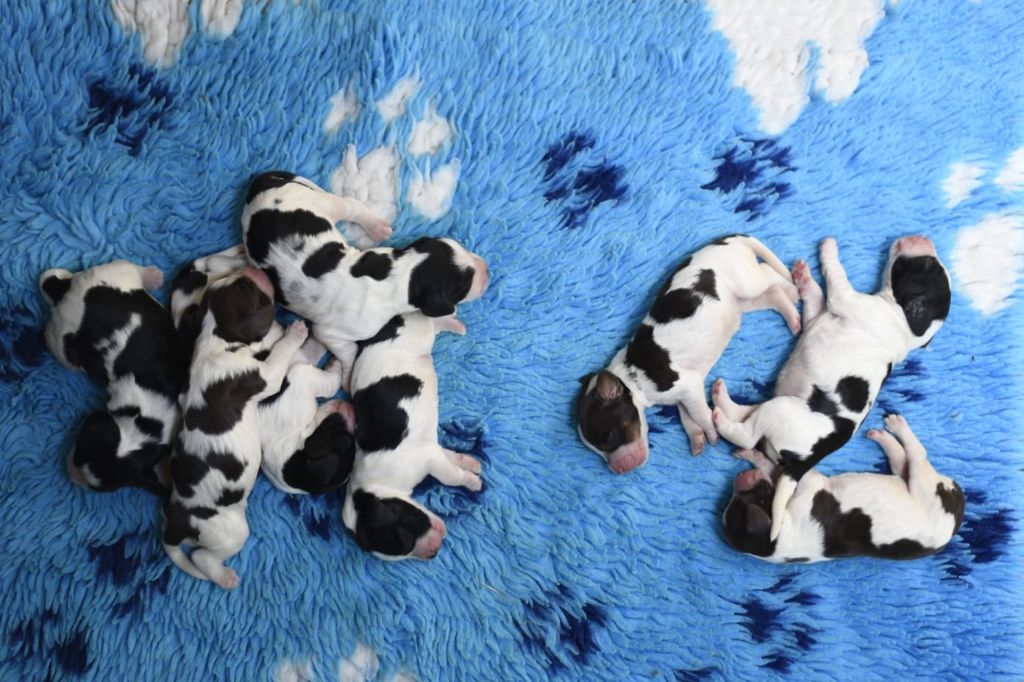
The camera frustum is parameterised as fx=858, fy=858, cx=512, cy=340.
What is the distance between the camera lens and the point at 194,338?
8.61 ft

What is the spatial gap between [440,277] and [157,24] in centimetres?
125

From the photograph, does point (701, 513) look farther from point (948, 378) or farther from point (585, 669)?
point (948, 378)

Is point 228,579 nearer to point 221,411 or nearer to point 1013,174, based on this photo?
point 221,411

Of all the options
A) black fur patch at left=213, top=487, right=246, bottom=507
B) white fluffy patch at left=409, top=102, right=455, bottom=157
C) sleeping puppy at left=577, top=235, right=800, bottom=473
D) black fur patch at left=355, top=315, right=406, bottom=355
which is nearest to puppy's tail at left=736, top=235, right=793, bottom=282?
sleeping puppy at left=577, top=235, right=800, bottom=473

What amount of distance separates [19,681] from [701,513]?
227 centimetres

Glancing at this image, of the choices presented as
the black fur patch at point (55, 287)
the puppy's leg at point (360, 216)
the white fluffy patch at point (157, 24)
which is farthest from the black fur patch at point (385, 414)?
the white fluffy patch at point (157, 24)

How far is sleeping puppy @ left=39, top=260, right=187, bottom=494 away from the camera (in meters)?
2.55

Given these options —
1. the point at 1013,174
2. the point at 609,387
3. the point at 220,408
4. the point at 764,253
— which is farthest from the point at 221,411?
the point at 1013,174

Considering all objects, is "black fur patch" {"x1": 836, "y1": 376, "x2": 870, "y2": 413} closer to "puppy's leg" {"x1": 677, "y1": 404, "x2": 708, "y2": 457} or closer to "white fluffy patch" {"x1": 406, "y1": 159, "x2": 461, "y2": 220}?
"puppy's leg" {"x1": 677, "y1": 404, "x2": 708, "y2": 457}

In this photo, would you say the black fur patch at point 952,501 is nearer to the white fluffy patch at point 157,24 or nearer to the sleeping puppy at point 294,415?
the sleeping puppy at point 294,415

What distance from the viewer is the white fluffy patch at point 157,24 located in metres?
2.74

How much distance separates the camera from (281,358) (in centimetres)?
266

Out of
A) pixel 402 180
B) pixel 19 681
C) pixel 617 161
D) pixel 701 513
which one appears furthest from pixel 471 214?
pixel 19 681

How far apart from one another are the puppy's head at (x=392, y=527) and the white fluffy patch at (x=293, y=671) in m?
0.46
